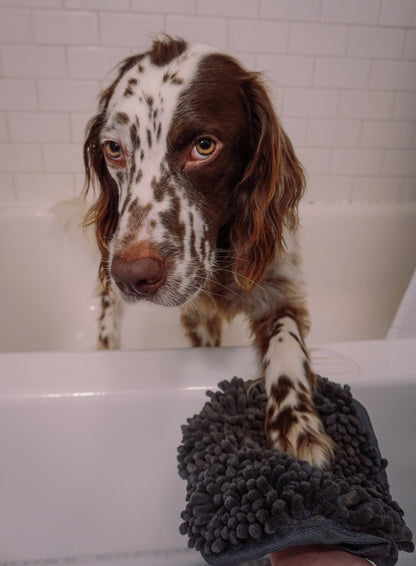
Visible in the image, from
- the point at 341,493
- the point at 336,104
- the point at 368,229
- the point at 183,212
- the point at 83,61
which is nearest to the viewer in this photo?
the point at 341,493

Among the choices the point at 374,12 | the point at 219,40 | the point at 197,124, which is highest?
the point at 374,12

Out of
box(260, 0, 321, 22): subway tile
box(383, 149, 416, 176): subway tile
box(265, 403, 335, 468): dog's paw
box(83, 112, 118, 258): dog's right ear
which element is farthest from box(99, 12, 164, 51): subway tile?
box(265, 403, 335, 468): dog's paw

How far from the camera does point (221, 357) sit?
110 cm

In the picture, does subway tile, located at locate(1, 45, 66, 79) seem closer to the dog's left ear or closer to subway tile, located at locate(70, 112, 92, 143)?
subway tile, located at locate(70, 112, 92, 143)

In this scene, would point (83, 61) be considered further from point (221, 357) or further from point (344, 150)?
point (221, 357)

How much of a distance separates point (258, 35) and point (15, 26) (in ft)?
3.27

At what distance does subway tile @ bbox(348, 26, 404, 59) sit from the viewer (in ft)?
6.82

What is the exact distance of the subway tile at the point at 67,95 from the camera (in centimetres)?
205

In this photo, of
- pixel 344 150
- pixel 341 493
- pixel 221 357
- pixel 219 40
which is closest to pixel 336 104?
pixel 344 150

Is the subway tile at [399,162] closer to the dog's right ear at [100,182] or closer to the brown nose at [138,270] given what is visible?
the dog's right ear at [100,182]

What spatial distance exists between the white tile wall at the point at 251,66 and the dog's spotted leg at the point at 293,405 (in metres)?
1.30

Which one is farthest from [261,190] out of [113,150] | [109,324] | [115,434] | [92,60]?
[92,60]

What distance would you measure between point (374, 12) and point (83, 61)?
1263 millimetres

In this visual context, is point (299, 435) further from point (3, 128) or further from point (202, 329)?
point (3, 128)
